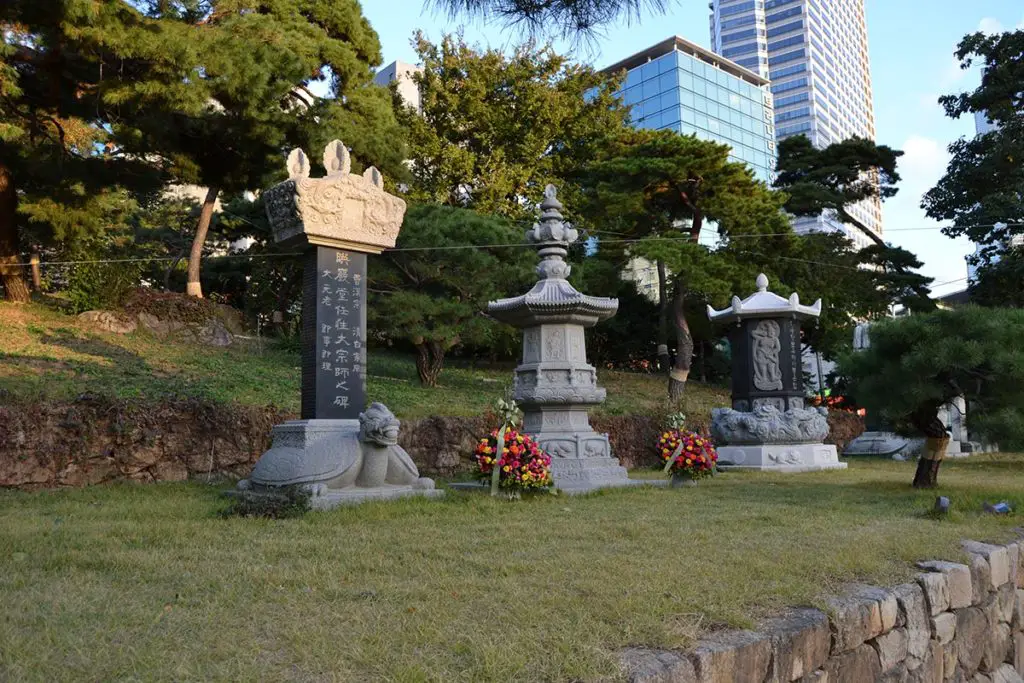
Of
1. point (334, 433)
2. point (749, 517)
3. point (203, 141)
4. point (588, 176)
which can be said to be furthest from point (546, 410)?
point (588, 176)

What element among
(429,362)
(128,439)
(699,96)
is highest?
(699,96)

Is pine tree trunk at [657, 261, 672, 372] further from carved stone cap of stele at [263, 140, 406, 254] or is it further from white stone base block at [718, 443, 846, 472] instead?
carved stone cap of stele at [263, 140, 406, 254]

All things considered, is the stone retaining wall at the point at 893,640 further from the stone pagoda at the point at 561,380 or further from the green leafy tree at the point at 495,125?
the green leafy tree at the point at 495,125

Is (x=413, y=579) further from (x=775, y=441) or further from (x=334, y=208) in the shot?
(x=775, y=441)

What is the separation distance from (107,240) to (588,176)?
12.8 meters

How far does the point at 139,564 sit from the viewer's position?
13.0 ft

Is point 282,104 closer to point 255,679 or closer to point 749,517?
point 749,517

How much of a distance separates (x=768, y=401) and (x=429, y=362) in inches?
285

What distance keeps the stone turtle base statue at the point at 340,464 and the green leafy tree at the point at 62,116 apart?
754cm

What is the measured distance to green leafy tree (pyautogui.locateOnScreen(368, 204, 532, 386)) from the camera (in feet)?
49.9

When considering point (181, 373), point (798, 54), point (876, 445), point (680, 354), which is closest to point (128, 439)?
point (181, 373)

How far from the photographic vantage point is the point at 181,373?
12.8m

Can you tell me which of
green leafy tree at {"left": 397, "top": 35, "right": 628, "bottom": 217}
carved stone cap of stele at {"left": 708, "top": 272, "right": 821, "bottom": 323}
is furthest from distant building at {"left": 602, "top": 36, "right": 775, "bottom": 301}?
carved stone cap of stele at {"left": 708, "top": 272, "right": 821, "bottom": 323}

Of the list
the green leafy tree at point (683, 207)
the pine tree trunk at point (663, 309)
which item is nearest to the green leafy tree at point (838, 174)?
the green leafy tree at point (683, 207)
